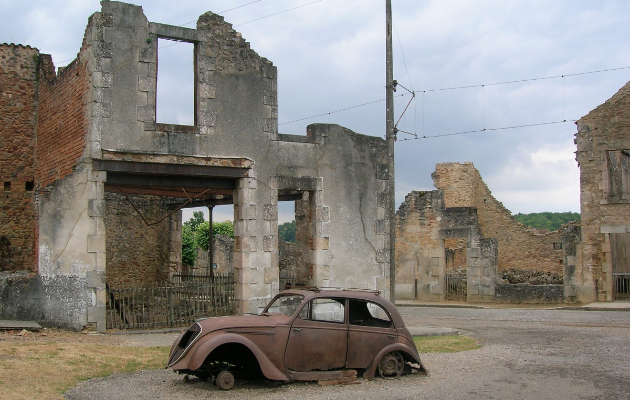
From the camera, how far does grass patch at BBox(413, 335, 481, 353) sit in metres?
11.8

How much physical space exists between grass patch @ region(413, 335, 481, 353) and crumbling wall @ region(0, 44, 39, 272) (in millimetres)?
9365

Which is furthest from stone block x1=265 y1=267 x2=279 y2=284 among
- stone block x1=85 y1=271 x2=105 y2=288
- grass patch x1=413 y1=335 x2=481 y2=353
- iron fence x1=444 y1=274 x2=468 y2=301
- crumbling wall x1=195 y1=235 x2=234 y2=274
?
crumbling wall x1=195 y1=235 x2=234 y2=274

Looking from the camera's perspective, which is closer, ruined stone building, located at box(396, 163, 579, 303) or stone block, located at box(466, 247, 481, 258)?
ruined stone building, located at box(396, 163, 579, 303)

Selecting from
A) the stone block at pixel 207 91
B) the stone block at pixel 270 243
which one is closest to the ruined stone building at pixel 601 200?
the stone block at pixel 270 243

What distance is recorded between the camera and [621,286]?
23.3m

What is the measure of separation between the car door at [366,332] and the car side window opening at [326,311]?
0.44 feet

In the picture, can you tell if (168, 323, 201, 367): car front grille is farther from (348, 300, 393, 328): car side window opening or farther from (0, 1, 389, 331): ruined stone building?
(0, 1, 389, 331): ruined stone building

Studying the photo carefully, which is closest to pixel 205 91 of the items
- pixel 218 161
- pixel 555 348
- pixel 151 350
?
pixel 218 161

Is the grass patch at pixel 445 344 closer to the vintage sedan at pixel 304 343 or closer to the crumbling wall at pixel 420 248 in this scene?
the vintage sedan at pixel 304 343

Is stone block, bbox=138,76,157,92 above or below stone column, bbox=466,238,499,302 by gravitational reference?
above

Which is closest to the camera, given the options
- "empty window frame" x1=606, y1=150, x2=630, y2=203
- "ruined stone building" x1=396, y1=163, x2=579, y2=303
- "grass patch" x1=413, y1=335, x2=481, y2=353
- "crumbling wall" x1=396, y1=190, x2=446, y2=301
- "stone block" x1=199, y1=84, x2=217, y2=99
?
"grass patch" x1=413, y1=335, x2=481, y2=353

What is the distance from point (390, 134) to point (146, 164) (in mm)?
6094

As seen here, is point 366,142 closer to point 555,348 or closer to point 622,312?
point 555,348

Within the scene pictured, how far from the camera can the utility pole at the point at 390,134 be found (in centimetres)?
1553
